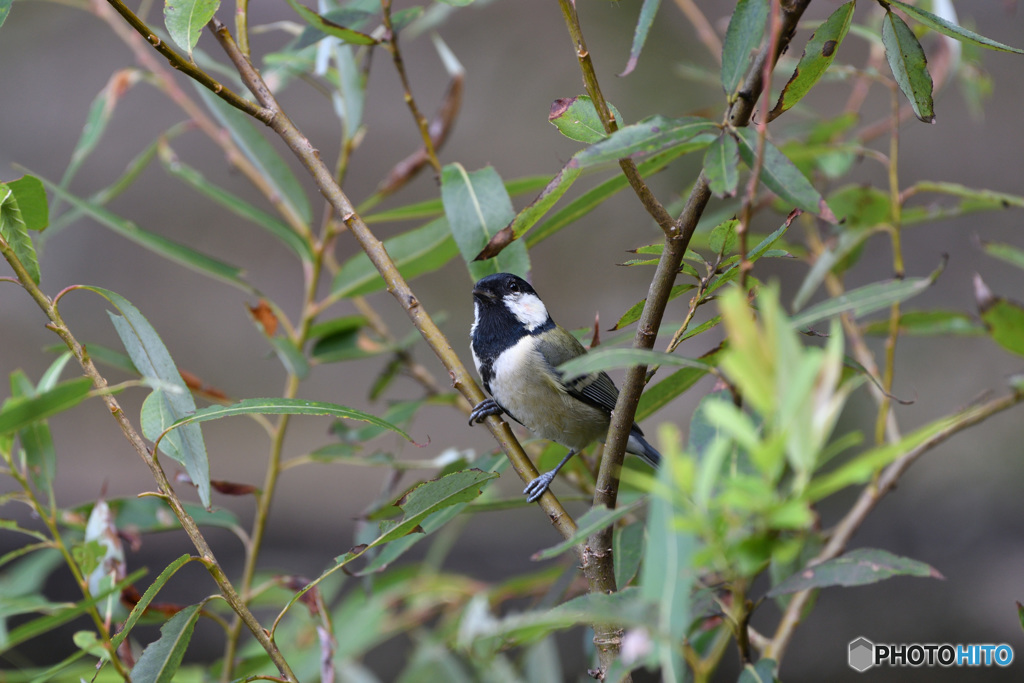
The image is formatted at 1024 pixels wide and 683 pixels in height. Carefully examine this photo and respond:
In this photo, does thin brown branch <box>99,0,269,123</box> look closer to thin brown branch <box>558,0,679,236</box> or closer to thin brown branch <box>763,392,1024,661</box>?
thin brown branch <box>558,0,679,236</box>

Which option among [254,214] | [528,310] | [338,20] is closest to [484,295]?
[528,310]

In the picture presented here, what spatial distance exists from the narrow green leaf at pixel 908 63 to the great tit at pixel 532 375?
1.03 metres

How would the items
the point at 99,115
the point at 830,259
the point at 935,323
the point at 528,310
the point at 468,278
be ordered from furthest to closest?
the point at 468,278 < the point at 528,310 < the point at 99,115 < the point at 935,323 < the point at 830,259

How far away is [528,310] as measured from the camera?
7.33ft

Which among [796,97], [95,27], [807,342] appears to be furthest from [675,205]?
[95,27]

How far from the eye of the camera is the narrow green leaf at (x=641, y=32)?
0.87 meters

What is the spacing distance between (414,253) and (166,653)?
2.92ft

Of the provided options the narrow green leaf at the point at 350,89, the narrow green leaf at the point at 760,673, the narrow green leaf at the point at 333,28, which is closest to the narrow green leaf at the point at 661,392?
the narrow green leaf at the point at 760,673

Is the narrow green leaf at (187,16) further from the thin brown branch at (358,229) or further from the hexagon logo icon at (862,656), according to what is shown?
the hexagon logo icon at (862,656)

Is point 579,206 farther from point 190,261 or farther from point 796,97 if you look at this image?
point 190,261

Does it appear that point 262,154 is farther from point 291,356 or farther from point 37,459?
point 37,459

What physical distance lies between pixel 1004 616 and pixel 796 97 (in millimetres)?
3312

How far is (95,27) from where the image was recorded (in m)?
4.62

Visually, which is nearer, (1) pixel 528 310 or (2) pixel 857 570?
(2) pixel 857 570
